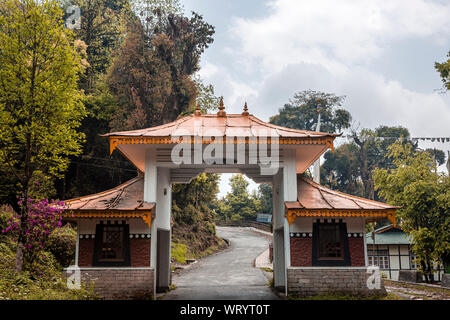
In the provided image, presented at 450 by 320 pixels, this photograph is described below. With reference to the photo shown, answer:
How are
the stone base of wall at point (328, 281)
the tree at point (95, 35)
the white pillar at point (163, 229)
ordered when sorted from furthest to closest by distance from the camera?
1. the tree at point (95, 35)
2. the white pillar at point (163, 229)
3. the stone base of wall at point (328, 281)

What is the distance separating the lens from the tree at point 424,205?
16812mm

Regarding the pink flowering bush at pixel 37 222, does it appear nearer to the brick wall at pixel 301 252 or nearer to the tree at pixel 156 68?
the brick wall at pixel 301 252

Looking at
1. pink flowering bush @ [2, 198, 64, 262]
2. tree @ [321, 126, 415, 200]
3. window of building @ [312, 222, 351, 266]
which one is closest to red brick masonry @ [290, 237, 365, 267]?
window of building @ [312, 222, 351, 266]

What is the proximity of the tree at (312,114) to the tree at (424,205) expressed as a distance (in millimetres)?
24943

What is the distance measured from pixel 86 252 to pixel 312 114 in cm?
3880

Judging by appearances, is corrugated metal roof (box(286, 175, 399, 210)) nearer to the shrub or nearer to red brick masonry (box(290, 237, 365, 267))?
red brick masonry (box(290, 237, 365, 267))

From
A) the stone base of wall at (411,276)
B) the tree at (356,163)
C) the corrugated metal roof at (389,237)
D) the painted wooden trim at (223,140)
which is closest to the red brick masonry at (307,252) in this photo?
the painted wooden trim at (223,140)

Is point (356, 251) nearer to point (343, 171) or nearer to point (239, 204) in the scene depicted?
point (343, 171)

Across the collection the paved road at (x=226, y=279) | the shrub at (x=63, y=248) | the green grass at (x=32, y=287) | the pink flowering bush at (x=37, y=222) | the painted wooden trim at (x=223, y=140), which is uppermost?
the painted wooden trim at (x=223, y=140)

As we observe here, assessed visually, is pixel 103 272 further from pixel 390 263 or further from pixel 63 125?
pixel 390 263

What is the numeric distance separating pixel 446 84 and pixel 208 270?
46.6ft

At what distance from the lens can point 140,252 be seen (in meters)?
10.7

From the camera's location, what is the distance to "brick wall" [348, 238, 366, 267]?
10.8m

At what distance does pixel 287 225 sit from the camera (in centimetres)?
1109
